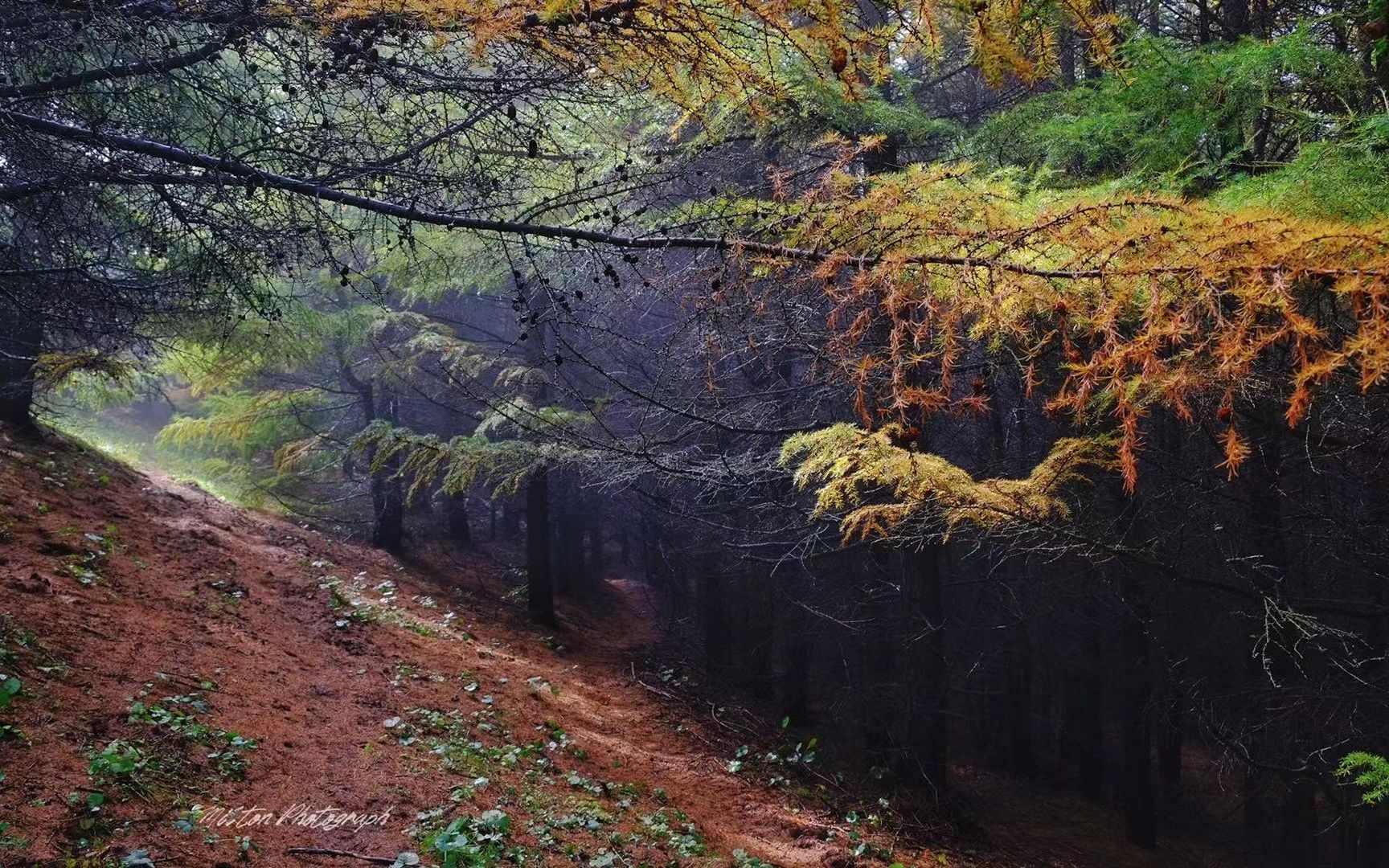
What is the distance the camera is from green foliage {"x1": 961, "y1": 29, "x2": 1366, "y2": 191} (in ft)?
15.9

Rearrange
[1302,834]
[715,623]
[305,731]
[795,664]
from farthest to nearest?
[715,623] → [795,664] → [1302,834] → [305,731]

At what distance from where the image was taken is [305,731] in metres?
6.09

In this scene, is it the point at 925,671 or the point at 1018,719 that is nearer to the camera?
the point at 925,671

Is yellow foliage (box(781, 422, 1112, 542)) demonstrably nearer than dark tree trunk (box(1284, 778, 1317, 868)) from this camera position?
Yes

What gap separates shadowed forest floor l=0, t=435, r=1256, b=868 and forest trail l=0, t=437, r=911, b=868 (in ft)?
0.08

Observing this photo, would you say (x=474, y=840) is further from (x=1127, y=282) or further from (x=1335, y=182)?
(x=1335, y=182)

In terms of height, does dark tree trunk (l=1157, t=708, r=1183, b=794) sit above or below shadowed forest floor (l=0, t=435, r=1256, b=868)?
below

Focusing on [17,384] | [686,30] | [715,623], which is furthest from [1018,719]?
[17,384]

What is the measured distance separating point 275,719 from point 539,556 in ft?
32.3

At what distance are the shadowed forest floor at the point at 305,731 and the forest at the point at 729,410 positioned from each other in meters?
0.05

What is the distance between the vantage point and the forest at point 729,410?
3738 mm

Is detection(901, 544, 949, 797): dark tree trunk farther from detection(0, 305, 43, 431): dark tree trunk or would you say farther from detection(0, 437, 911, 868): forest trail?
detection(0, 305, 43, 431): dark tree trunk

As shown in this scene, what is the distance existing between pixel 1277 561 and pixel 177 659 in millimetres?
10957

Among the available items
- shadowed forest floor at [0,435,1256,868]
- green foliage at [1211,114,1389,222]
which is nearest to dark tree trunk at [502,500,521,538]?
shadowed forest floor at [0,435,1256,868]
